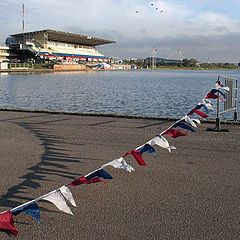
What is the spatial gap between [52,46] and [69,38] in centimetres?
964

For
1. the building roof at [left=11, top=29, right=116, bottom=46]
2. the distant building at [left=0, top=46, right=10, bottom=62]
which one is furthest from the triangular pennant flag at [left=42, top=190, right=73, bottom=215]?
the building roof at [left=11, top=29, right=116, bottom=46]

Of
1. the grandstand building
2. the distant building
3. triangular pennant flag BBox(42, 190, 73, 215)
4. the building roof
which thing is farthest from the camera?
the building roof

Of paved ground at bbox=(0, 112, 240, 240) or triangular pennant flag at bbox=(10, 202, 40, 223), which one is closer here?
triangular pennant flag at bbox=(10, 202, 40, 223)

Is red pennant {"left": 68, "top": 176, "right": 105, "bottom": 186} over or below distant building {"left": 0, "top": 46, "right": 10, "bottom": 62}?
below

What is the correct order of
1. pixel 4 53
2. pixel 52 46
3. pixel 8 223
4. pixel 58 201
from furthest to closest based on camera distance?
pixel 52 46
pixel 4 53
pixel 58 201
pixel 8 223

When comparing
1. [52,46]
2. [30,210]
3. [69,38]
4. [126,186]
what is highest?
[69,38]

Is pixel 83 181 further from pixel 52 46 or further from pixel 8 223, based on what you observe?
pixel 52 46

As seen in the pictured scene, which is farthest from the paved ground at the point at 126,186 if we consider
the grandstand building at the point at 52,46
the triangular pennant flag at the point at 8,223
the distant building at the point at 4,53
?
the distant building at the point at 4,53

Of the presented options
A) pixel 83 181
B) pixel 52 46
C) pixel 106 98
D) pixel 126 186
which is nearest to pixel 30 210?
pixel 83 181

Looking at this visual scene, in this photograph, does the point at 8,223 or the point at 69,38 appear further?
the point at 69,38

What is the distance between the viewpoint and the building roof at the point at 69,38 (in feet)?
428

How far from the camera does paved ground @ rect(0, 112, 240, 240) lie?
151 inches

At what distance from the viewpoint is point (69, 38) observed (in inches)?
5635

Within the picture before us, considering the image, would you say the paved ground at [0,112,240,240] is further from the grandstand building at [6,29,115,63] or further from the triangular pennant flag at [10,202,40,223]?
the grandstand building at [6,29,115,63]
